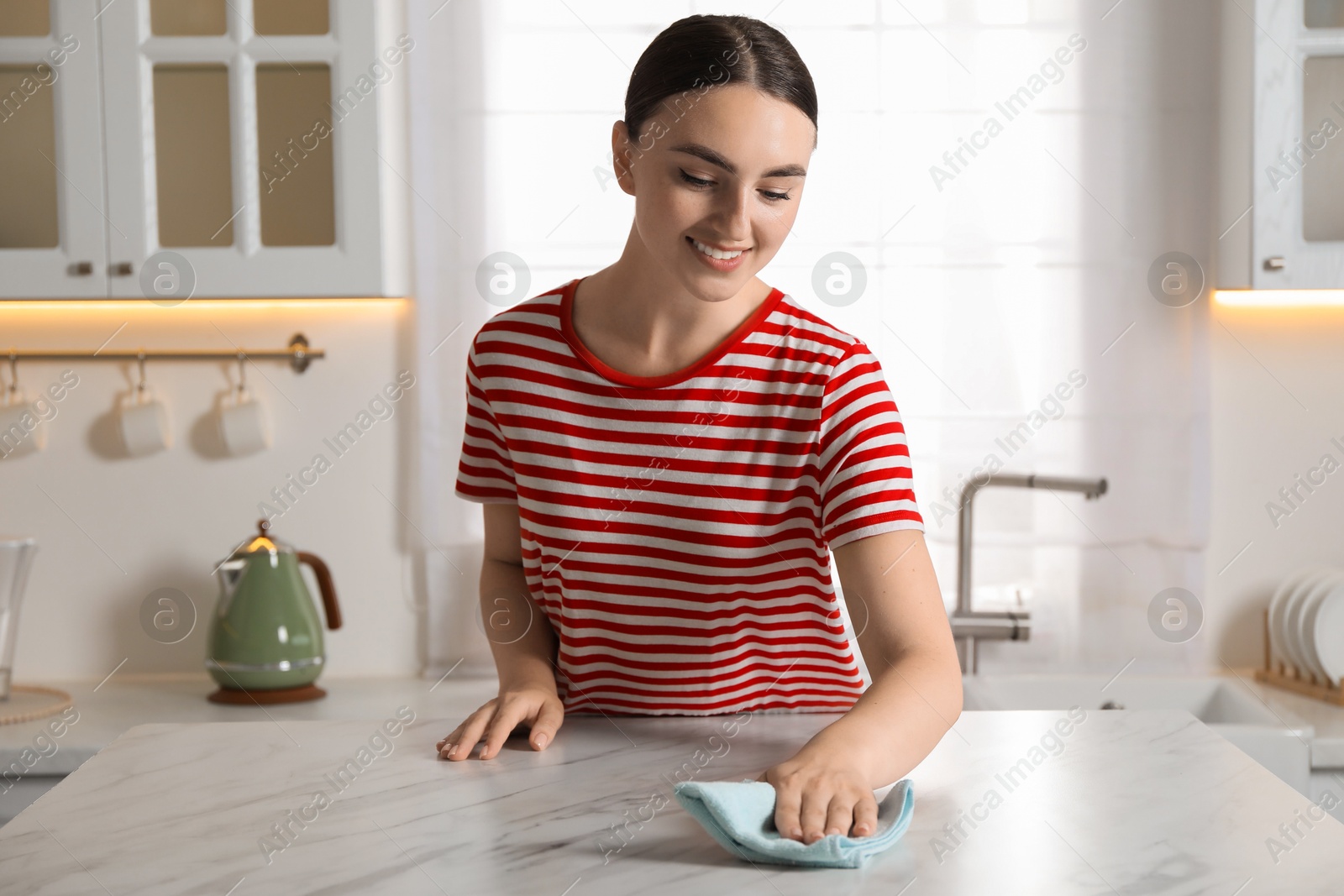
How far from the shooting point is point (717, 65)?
0.81 meters

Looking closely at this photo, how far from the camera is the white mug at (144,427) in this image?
6.15ft

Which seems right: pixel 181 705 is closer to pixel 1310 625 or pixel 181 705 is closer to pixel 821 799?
pixel 821 799

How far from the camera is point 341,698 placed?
5.84 feet

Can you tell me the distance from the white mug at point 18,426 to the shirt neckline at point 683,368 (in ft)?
4.41

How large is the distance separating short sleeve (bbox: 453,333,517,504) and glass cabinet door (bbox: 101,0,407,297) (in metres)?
0.78

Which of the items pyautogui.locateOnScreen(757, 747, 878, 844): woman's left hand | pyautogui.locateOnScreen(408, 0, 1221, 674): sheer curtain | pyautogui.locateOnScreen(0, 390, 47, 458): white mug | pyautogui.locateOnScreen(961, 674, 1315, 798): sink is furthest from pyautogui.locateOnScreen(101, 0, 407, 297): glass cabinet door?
pyautogui.locateOnScreen(757, 747, 878, 844): woman's left hand

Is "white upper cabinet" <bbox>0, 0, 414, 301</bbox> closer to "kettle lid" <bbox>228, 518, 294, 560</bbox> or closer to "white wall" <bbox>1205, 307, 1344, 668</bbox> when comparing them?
"kettle lid" <bbox>228, 518, 294, 560</bbox>

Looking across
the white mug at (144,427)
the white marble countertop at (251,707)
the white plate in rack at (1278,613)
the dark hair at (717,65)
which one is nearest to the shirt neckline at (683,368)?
the dark hair at (717,65)

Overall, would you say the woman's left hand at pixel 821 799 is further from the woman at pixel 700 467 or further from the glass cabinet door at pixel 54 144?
the glass cabinet door at pixel 54 144

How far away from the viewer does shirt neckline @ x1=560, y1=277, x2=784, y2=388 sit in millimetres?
888

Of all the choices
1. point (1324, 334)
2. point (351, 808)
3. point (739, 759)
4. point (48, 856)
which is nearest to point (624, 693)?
point (739, 759)

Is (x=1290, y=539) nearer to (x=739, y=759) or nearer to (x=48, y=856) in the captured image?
(x=739, y=759)

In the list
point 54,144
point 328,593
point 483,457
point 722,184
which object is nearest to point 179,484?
point 328,593

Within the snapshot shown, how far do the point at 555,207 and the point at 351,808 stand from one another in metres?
1.34
